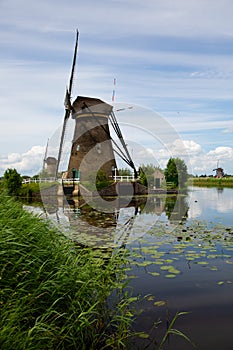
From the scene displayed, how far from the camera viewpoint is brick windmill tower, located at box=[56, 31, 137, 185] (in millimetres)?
21828

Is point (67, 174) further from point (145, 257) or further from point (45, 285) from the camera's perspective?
point (45, 285)

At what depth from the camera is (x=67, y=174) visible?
2377 centimetres

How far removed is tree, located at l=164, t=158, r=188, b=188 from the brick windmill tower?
1134 centimetres

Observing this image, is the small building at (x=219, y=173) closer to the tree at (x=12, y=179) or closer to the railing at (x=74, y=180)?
the railing at (x=74, y=180)

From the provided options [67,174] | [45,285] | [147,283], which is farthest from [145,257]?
[67,174]

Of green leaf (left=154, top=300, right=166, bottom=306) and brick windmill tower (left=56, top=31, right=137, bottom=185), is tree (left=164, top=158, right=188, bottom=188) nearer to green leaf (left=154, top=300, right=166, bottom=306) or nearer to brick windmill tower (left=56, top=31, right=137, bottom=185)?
brick windmill tower (left=56, top=31, right=137, bottom=185)

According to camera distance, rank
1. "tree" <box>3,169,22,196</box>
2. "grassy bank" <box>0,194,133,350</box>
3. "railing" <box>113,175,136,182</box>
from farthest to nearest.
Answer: "railing" <box>113,175,136,182</box>, "tree" <box>3,169,22,196</box>, "grassy bank" <box>0,194,133,350</box>

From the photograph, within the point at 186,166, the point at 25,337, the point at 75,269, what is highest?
the point at 186,166

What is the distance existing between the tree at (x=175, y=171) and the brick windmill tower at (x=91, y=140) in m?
11.3

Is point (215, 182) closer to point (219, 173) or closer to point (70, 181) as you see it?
point (219, 173)

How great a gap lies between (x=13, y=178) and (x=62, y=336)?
18.3 meters

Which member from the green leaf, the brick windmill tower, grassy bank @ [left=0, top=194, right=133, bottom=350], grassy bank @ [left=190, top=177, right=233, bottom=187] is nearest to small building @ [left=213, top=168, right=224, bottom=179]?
grassy bank @ [left=190, top=177, right=233, bottom=187]

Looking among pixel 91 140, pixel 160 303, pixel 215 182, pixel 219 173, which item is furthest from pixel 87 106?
pixel 219 173

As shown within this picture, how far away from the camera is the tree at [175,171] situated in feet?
118
